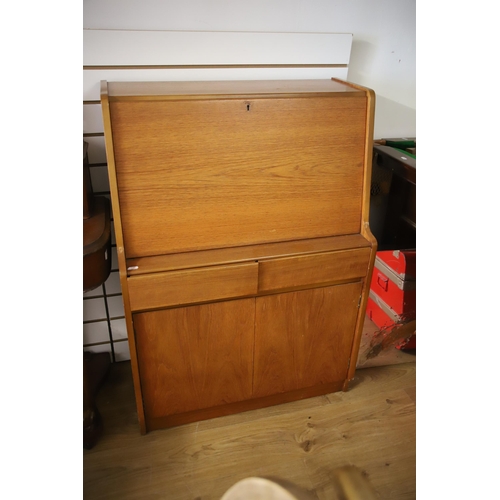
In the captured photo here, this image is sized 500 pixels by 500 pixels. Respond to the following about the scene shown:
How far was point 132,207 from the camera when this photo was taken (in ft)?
4.83

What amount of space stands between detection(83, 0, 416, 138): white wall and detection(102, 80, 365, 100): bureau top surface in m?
0.23

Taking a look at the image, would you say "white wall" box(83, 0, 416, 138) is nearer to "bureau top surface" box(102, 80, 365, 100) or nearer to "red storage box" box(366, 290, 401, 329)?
"bureau top surface" box(102, 80, 365, 100)

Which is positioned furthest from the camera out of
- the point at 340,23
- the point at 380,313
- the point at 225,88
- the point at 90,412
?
the point at 380,313

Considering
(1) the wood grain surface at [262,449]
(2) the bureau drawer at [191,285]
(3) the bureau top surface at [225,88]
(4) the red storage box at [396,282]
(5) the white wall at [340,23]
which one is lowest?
(1) the wood grain surface at [262,449]

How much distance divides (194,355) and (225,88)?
0.98 meters

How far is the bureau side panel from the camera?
4.69ft

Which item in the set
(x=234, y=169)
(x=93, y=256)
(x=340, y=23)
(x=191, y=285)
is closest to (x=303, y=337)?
(x=191, y=285)

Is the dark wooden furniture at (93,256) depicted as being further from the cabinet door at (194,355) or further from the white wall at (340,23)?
the white wall at (340,23)

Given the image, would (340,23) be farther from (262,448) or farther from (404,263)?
(262,448)

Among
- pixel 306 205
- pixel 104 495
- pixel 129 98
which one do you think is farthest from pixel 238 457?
pixel 129 98

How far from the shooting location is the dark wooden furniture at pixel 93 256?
1.50 metres

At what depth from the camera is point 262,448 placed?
1.75 metres

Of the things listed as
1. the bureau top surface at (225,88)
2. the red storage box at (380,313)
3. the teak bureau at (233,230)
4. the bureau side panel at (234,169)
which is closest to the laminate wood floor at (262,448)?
the teak bureau at (233,230)
